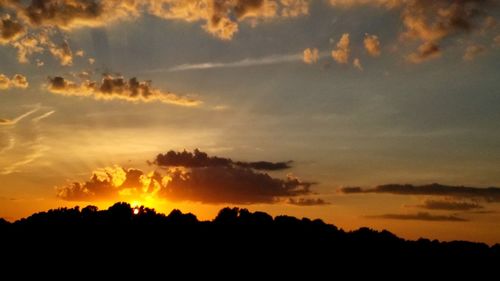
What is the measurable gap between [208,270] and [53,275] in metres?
37.5

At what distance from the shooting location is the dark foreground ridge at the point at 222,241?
466ft

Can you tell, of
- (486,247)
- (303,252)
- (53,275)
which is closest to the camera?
(53,275)

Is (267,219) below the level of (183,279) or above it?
above

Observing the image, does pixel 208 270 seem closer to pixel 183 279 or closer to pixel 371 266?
pixel 183 279

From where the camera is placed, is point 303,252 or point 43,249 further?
point 303,252

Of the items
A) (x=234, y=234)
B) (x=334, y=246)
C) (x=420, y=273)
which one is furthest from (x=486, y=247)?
(x=234, y=234)

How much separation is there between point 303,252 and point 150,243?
139 ft

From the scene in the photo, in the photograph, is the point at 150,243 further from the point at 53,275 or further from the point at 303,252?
the point at 303,252

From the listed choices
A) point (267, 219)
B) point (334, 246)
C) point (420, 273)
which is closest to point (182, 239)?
point (267, 219)

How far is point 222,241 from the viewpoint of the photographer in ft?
Result: 494

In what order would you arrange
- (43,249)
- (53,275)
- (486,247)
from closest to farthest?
(53,275)
(43,249)
(486,247)

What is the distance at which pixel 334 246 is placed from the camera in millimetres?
153750

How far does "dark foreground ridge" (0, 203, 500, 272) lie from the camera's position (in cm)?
14200

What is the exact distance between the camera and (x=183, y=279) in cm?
13062
